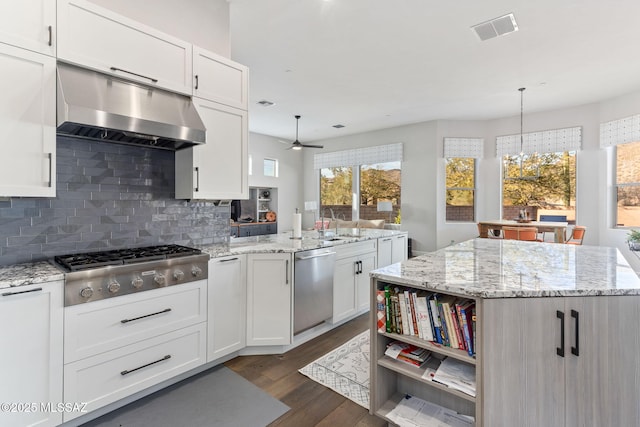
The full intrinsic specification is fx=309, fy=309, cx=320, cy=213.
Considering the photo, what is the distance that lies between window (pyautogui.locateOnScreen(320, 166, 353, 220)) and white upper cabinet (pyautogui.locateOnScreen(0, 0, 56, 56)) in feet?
22.4

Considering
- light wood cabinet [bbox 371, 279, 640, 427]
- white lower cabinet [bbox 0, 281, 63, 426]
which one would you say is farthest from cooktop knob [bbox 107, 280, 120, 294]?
light wood cabinet [bbox 371, 279, 640, 427]

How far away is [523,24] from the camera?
123 inches

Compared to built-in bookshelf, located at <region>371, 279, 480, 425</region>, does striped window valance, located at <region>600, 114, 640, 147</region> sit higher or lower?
higher

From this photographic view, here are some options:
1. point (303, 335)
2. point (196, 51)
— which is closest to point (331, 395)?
point (303, 335)

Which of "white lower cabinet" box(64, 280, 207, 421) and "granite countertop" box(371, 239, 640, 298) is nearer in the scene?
"granite countertop" box(371, 239, 640, 298)

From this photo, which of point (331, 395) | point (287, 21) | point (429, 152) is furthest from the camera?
point (429, 152)

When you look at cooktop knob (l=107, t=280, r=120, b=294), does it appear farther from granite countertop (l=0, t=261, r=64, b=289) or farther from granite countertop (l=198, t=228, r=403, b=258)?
granite countertop (l=198, t=228, r=403, b=258)

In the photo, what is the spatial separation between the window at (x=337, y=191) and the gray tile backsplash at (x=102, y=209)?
5856 mm

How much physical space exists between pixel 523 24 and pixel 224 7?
296 centimetres

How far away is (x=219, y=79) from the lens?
2.56 meters

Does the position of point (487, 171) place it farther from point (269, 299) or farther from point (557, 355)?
point (557, 355)

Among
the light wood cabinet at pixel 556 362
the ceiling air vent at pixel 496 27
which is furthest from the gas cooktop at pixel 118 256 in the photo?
the ceiling air vent at pixel 496 27

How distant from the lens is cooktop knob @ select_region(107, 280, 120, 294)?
1787 millimetres

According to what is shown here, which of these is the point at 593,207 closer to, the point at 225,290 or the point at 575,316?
the point at 575,316
